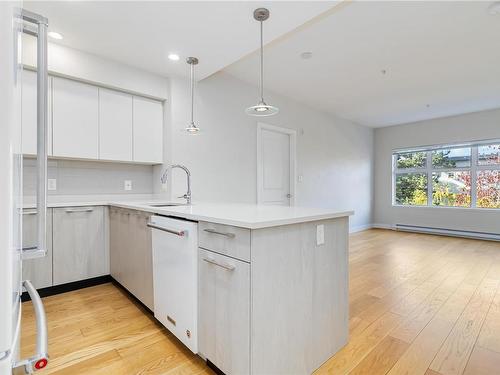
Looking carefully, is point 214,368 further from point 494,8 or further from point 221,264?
point 494,8

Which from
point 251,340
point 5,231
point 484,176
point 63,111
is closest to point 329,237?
point 251,340

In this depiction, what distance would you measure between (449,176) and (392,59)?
13.0ft

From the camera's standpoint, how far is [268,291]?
1188 millimetres

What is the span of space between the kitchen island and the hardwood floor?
241mm

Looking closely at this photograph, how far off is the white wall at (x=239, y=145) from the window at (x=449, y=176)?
1.57m

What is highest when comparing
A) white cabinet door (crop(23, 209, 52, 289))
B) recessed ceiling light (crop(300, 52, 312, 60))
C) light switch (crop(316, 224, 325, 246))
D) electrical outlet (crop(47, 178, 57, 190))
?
recessed ceiling light (crop(300, 52, 312, 60))

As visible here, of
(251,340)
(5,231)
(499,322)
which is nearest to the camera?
(5,231)

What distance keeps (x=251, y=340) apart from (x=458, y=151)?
6493 mm

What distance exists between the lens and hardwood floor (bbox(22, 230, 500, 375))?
1484 mm

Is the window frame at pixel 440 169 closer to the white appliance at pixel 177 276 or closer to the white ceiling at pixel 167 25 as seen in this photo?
the white ceiling at pixel 167 25

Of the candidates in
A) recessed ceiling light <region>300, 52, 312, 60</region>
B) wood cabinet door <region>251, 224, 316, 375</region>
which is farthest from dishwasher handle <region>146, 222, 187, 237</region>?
recessed ceiling light <region>300, 52, 312, 60</region>

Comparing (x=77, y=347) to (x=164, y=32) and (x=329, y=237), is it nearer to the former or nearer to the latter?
(x=329, y=237)

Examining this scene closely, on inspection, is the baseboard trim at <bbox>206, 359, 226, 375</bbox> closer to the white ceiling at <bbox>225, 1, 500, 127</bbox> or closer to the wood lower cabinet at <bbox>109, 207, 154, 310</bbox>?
the wood lower cabinet at <bbox>109, 207, 154, 310</bbox>

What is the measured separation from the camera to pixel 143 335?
5.87 ft
